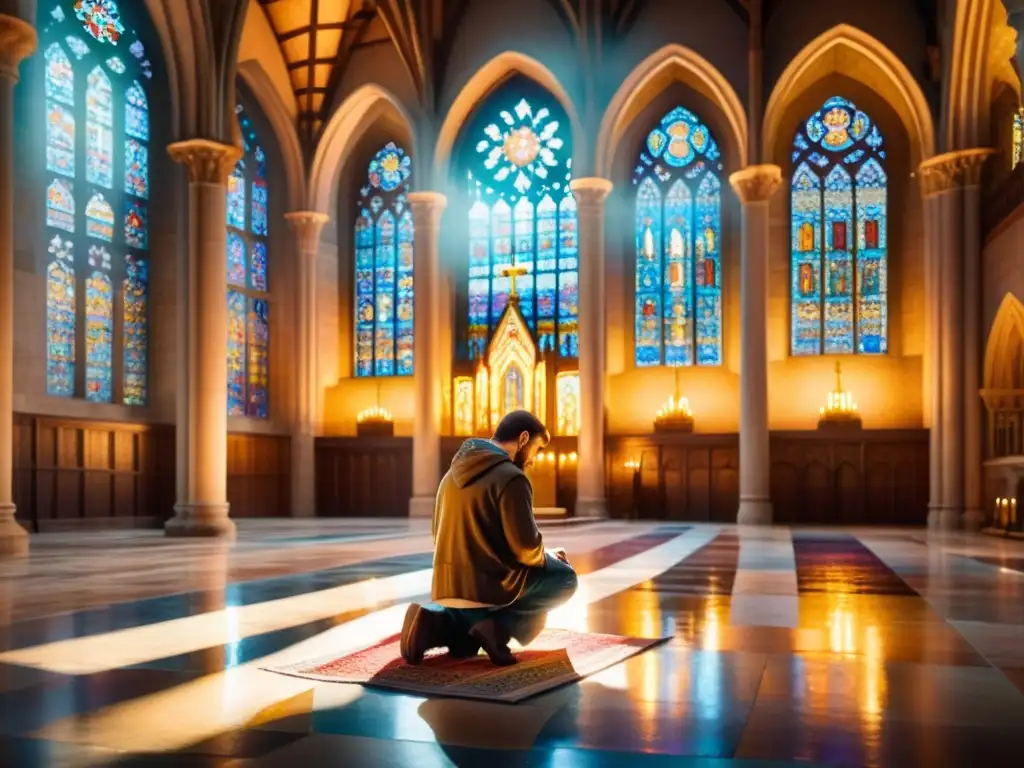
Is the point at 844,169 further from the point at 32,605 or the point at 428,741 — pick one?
the point at 428,741

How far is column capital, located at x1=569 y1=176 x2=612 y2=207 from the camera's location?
85.2 ft

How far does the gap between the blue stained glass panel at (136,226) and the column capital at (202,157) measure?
4.47m

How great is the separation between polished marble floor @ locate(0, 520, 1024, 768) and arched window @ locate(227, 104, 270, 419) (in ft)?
53.5

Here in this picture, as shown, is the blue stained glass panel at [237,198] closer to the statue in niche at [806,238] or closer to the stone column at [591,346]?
the stone column at [591,346]

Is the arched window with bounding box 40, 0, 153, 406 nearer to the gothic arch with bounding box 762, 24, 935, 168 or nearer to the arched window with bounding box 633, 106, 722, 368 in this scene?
the arched window with bounding box 633, 106, 722, 368

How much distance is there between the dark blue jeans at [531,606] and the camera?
5.47 meters

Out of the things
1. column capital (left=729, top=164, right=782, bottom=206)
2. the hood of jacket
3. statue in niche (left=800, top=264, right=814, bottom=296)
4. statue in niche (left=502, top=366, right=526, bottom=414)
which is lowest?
the hood of jacket

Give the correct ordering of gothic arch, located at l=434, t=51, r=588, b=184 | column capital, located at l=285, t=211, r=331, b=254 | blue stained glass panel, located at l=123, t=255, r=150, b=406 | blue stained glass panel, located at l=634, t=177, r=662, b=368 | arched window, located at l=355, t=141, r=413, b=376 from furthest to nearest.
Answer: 1. arched window, located at l=355, t=141, r=413, b=376
2. column capital, located at l=285, t=211, r=331, b=254
3. blue stained glass panel, located at l=634, t=177, r=662, b=368
4. gothic arch, located at l=434, t=51, r=588, b=184
5. blue stained glass panel, located at l=123, t=255, r=150, b=406

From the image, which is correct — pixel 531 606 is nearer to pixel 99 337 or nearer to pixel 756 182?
pixel 99 337

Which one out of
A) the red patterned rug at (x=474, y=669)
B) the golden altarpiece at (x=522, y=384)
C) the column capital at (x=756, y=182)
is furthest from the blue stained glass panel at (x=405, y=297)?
the red patterned rug at (x=474, y=669)

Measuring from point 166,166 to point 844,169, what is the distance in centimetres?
1590

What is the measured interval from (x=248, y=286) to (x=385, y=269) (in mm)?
3845

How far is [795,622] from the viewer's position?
24.3 ft

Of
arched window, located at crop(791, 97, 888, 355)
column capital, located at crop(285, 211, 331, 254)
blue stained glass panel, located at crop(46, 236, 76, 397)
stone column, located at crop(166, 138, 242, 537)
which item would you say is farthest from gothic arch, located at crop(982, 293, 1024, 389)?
blue stained glass panel, located at crop(46, 236, 76, 397)
